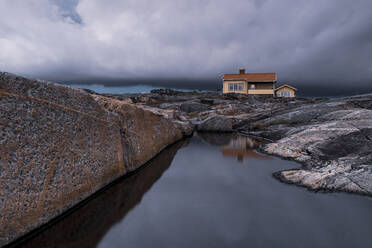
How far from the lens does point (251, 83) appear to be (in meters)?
43.9

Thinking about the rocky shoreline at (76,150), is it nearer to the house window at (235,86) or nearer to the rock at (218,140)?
the rock at (218,140)

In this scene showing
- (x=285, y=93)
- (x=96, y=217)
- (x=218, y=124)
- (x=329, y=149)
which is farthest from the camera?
(x=285, y=93)

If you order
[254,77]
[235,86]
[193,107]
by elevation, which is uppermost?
[254,77]

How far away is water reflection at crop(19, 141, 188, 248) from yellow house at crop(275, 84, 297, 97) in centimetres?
4706

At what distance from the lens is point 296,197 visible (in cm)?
451

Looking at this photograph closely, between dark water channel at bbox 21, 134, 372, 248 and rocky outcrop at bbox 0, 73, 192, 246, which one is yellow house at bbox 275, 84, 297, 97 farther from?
rocky outcrop at bbox 0, 73, 192, 246

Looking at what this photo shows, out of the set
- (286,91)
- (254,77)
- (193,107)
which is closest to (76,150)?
(193,107)

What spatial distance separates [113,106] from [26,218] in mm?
3561

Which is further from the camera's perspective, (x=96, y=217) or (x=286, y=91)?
(x=286, y=91)

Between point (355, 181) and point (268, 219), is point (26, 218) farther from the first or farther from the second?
point (355, 181)

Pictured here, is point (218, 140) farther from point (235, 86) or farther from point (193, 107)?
point (235, 86)

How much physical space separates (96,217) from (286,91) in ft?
163

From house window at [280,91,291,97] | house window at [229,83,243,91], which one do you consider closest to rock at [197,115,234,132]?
house window at [229,83,243,91]

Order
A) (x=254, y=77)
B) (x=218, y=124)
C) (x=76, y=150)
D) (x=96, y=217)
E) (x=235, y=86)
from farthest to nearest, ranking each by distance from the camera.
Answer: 1. (x=235, y=86)
2. (x=254, y=77)
3. (x=218, y=124)
4. (x=76, y=150)
5. (x=96, y=217)
